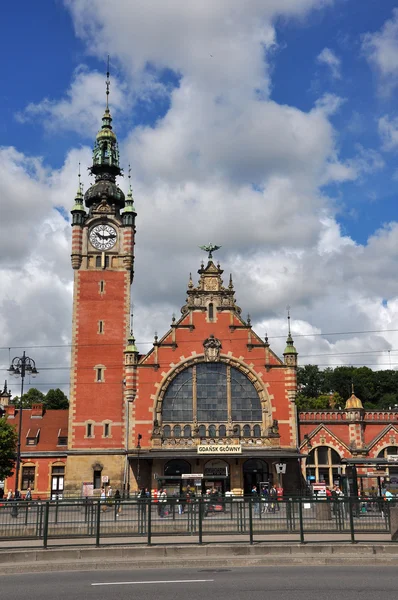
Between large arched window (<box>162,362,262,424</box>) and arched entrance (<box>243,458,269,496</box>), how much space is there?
3.15m

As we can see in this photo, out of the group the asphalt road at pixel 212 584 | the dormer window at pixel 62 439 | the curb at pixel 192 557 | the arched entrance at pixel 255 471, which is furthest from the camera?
the dormer window at pixel 62 439

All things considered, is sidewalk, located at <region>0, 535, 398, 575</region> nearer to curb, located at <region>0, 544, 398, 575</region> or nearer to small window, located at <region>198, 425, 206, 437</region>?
curb, located at <region>0, 544, 398, 575</region>

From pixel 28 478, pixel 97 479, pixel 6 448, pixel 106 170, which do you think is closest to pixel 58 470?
pixel 28 478

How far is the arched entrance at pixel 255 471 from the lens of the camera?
46.4m

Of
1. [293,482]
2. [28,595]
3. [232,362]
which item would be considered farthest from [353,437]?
[28,595]

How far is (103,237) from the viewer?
53.4 m

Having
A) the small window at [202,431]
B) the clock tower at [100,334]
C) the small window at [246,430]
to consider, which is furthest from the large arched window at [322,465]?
the clock tower at [100,334]

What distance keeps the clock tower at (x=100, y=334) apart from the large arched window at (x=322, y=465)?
14.4m

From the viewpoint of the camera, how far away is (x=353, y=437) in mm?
48938

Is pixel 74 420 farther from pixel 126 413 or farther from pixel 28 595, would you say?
pixel 28 595

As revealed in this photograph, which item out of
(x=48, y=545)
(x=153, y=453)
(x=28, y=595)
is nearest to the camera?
(x=28, y=595)

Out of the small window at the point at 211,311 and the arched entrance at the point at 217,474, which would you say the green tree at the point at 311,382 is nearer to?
the small window at the point at 211,311

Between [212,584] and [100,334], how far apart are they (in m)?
38.0

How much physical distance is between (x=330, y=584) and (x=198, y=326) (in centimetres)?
3663
